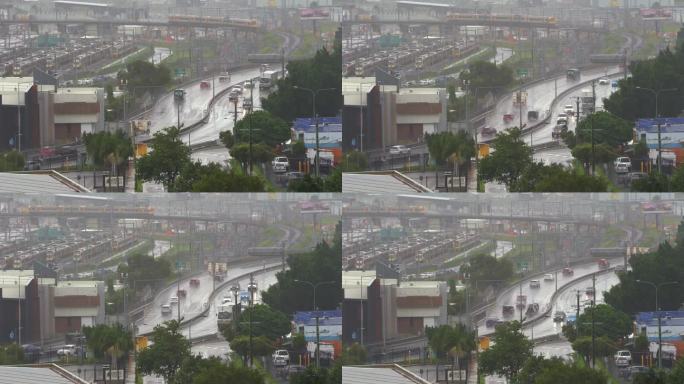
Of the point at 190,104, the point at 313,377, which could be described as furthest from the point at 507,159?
the point at 190,104

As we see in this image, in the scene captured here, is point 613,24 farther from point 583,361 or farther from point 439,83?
point 583,361

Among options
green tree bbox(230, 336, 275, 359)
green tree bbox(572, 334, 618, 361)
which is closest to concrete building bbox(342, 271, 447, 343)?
green tree bbox(230, 336, 275, 359)

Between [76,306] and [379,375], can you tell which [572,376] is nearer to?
[379,375]

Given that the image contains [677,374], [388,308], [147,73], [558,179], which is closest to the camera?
[677,374]

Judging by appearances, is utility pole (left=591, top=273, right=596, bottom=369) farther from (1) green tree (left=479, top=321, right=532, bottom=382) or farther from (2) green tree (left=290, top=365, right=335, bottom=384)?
(2) green tree (left=290, top=365, right=335, bottom=384)

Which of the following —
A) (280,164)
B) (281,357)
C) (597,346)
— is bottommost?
(281,357)

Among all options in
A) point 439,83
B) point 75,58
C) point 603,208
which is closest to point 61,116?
point 75,58

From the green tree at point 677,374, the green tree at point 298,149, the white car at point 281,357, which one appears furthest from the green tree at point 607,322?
the green tree at point 298,149
